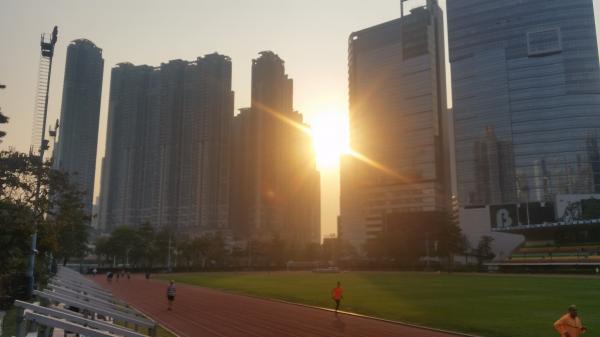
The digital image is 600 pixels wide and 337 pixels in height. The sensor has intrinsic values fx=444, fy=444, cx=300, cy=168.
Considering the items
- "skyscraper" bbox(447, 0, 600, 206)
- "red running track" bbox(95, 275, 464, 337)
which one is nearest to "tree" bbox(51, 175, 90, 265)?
"red running track" bbox(95, 275, 464, 337)

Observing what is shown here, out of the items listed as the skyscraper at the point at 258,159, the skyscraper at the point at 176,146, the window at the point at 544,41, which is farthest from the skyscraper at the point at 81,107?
the window at the point at 544,41

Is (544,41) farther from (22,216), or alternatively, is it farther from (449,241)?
(22,216)

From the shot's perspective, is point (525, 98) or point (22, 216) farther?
point (525, 98)

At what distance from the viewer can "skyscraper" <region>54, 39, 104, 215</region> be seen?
432ft

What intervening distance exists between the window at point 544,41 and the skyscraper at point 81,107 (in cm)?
14695

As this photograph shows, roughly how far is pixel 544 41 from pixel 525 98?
2088 cm

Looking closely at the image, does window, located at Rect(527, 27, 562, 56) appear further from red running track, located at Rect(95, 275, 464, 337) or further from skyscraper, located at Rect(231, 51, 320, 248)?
red running track, located at Rect(95, 275, 464, 337)

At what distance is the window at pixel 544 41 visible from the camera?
151 metres

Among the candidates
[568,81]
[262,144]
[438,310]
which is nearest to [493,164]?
[568,81]

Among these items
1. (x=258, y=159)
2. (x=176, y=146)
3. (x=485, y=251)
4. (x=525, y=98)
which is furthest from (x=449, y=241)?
(x=176, y=146)

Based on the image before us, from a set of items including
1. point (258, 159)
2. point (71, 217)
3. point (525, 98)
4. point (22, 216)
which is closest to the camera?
point (22, 216)

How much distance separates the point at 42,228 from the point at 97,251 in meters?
98.8

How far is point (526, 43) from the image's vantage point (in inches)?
6186

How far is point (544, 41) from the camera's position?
153375mm
